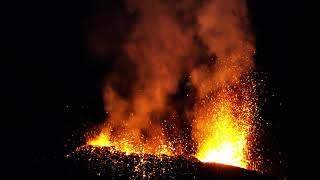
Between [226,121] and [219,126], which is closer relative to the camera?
[219,126]

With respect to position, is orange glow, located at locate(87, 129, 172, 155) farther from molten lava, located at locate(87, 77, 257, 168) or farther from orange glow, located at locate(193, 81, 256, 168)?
orange glow, located at locate(193, 81, 256, 168)

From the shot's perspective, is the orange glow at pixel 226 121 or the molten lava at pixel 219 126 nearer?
the orange glow at pixel 226 121

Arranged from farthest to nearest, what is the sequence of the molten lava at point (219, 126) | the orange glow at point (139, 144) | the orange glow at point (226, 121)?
1. the orange glow at point (139, 144)
2. the molten lava at point (219, 126)
3. the orange glow at point (226, 121)

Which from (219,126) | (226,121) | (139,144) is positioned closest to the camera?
(219,126)

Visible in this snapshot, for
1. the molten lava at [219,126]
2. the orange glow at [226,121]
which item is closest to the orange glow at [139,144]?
the molten lava at [219,126]

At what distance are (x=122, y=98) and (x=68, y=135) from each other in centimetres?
472

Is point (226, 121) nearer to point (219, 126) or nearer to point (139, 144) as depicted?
point (219, 126)

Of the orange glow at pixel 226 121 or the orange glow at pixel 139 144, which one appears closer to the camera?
the orange glow at pixel 226 121

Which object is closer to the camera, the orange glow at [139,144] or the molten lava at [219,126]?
the molten lava at [219,126]

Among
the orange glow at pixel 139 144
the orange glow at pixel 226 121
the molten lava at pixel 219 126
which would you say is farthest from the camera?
the orange glow at pixel 139 144

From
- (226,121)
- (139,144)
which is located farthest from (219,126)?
(139,144)

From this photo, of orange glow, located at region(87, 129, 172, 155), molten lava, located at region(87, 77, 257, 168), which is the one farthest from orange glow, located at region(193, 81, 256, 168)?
orange glow, located at region(87, 129, 172, 155)

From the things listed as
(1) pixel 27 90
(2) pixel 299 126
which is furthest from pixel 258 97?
(1) pixel 27 90

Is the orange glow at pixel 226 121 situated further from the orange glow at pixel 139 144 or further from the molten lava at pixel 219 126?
the orange glow at pixel 139 144
